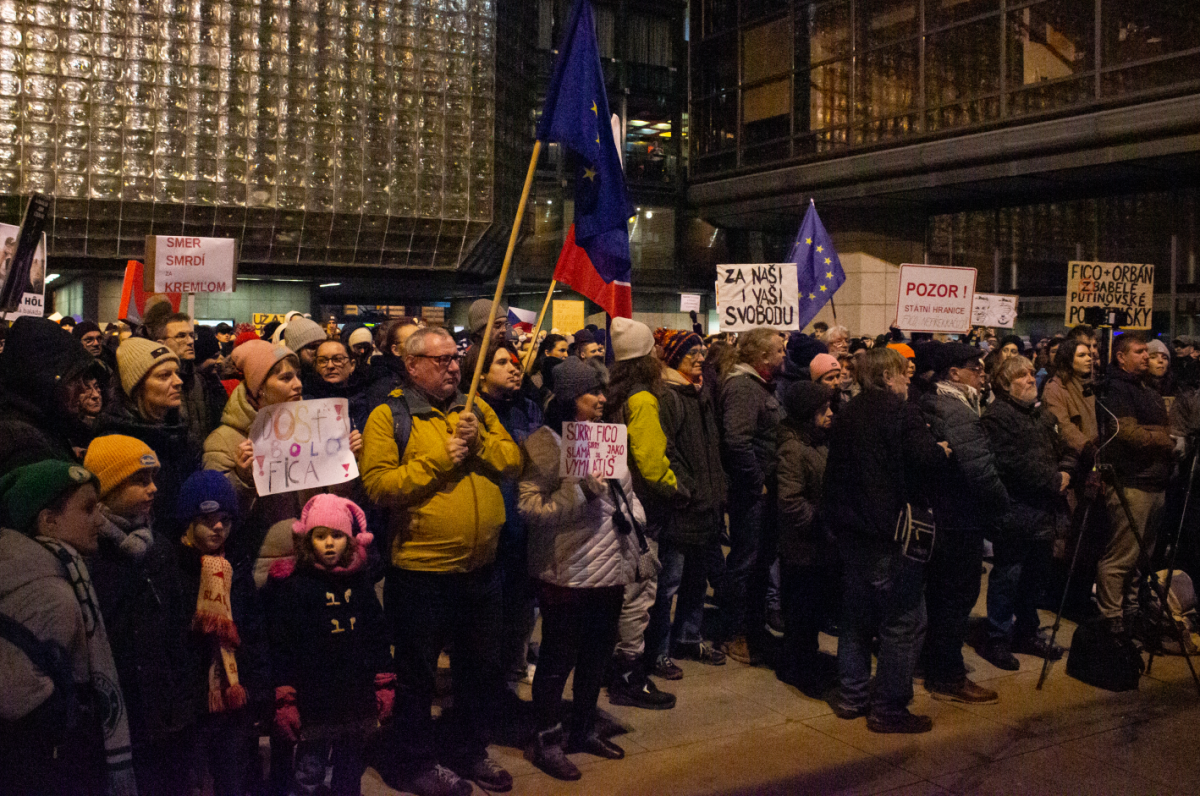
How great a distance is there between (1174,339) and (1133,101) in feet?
13.2


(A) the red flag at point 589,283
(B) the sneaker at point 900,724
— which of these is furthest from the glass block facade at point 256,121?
(B) the sneaker at point 900,724

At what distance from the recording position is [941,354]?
21.2 feet

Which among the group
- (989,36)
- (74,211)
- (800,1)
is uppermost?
(800,1)

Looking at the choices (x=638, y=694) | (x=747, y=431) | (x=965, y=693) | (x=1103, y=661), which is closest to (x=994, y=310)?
(x=1103, y=661)

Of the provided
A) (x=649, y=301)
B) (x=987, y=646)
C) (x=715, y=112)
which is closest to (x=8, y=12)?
(x=715, y=112)

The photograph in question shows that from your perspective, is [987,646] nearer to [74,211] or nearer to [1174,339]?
[1174,339]

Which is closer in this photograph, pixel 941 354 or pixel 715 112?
pixel 941 354

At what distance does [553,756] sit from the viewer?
5.01 m

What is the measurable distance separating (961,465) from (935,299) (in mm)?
5023

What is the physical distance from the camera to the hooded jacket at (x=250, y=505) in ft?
14.7

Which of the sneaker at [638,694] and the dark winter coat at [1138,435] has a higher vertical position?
the dark winter coat at [1138,435]

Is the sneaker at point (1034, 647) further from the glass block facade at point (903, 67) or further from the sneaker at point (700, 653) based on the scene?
the glass block facade at point (903, 67)

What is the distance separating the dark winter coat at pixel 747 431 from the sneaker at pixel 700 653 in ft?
3.26

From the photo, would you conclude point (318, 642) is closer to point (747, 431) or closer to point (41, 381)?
point (41, 381)
